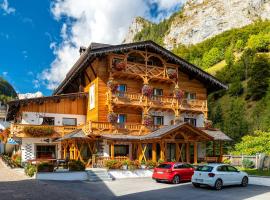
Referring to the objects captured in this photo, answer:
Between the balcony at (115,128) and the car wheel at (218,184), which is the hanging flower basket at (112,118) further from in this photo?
the car wheel at (218,184)

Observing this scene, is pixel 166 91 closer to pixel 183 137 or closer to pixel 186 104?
pixel 186 104

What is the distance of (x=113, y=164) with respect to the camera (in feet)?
95.1

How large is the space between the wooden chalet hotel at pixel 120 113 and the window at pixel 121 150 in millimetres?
48

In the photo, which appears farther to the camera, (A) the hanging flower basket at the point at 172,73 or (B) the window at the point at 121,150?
(A) the hanging flower basket at the point at 172,73

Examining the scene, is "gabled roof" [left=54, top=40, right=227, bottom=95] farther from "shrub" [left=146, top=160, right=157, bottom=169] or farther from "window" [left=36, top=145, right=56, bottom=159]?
"shrub" [left=146, top=160, right=157, bottom=169]

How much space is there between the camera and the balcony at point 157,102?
33.7m

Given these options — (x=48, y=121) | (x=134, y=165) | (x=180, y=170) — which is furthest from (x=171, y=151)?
(x=48, y=121)

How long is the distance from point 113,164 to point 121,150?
521cm

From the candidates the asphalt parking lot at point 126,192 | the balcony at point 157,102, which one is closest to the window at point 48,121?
the balcony at point 157,102

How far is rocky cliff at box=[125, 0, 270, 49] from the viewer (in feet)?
469

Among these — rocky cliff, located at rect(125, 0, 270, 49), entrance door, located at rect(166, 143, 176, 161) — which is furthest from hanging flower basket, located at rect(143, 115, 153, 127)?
rocky cliff, located at rect(125, 0, 270, 49)

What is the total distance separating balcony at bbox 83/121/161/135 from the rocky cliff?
400ft

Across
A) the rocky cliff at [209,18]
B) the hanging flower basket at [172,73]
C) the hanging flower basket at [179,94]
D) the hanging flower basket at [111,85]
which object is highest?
the rocky cliff at [209,18]

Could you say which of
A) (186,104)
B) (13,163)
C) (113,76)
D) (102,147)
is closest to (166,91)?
(186,104)
